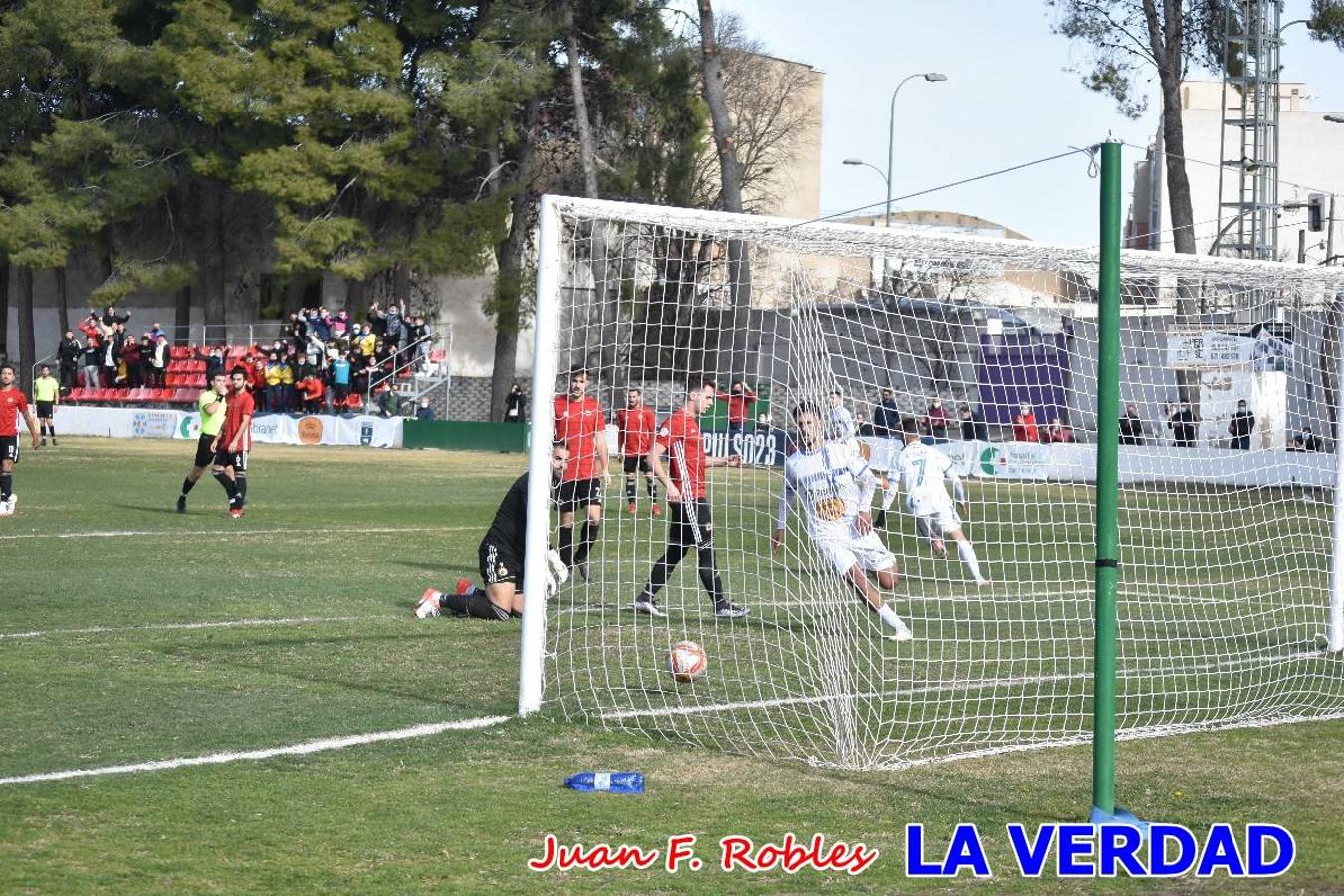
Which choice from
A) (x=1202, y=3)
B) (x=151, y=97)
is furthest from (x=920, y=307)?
(x=151, y=97)

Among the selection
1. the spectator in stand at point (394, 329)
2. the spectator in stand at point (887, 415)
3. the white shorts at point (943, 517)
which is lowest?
the white shorts at point (943, 517)

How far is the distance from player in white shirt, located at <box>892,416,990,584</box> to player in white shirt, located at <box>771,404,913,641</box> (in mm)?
3914

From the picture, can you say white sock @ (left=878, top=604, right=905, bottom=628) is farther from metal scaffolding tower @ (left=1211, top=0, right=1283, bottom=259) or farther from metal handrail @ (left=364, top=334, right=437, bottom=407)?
metal handrail @ (left=364, top=334, right=437, bottom=407)

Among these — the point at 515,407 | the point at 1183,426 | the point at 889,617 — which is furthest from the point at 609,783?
the point at 515,407

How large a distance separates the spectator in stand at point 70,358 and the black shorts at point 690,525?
40315 millimetres

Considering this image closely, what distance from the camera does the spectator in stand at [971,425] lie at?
1755 centimetres

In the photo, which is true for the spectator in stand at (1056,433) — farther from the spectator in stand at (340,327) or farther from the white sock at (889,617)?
the spectator in stand at (340,327)

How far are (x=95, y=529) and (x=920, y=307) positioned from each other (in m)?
9.49

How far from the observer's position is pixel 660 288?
14.9 meters

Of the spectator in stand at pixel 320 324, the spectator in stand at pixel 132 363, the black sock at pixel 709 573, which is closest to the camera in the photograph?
the black sock at pixel 709 573

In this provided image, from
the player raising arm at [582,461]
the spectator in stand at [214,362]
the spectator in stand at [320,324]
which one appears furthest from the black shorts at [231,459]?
the spectator in stand at [214,362]

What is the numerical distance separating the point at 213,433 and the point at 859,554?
1146 centimetres

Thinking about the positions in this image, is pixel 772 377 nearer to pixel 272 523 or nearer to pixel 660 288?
pixel 660 288

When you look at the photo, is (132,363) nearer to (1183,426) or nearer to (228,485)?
(228,485)
